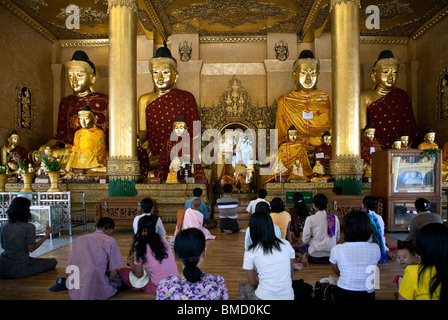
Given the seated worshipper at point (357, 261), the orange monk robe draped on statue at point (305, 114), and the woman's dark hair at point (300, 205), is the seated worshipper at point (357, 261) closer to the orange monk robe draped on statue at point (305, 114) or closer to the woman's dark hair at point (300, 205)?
the woman's dark hair at point (300, 205)

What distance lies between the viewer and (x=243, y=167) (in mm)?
9742

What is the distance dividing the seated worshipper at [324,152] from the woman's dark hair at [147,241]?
5.83 m

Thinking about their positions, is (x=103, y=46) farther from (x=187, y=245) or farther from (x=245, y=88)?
(x=187, y=245)

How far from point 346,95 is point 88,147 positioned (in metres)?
5.52

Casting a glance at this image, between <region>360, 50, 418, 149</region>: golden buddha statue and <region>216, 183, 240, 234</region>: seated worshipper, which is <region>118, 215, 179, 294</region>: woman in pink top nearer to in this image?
<region>216, 183, 240, 234</region>: seated worshipper

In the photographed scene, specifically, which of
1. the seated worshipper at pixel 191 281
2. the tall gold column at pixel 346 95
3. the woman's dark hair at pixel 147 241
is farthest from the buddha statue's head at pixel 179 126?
the seated worshipper at pixel 191 281

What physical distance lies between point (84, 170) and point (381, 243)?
20.0 ft

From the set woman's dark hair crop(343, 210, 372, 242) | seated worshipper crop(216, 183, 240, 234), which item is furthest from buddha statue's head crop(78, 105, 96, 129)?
woman's dark hair crop(343, 210, 372, 242)

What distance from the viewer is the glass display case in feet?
17.3

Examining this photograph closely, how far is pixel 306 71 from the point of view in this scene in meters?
8.77

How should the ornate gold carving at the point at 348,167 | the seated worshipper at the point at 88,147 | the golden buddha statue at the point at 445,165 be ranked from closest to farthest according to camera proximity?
the ornate gold carving at the point at 348,167, the golden buddha statue at the point at 445,165, the seated worshipper at the point at 88,147

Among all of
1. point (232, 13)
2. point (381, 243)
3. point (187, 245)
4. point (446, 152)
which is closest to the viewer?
point (187, 245)

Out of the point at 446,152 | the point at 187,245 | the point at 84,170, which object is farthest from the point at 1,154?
the point at 446,152

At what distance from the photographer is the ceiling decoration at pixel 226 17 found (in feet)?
26.5
